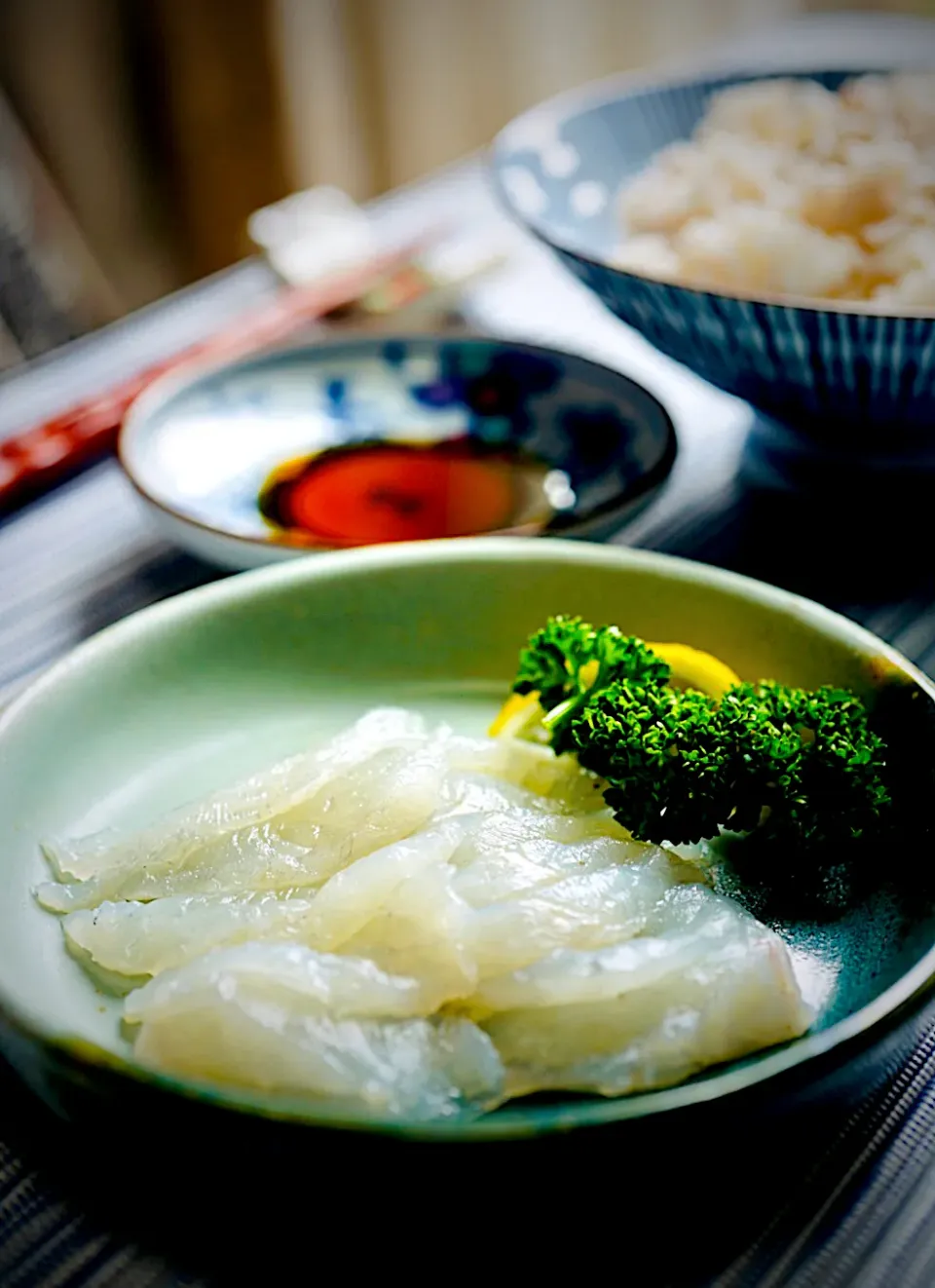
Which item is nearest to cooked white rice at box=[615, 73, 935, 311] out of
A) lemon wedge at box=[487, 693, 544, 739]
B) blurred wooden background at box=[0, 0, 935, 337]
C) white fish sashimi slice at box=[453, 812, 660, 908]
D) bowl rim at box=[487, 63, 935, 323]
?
bowl rim at box=[487, 63, 935, 323]

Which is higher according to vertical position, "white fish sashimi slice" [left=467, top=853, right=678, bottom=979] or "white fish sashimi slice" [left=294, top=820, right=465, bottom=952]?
"white fish sashimi slice" [left=294, top=820, right=465, bottom=952]

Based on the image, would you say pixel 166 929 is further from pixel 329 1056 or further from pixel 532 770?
pixel 532 770

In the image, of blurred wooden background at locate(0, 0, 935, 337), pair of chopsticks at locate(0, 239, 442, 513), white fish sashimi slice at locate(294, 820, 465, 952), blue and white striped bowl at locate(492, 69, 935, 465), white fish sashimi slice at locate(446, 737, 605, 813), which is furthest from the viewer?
blurred wooden background at locate(0, 0, 935, 337)

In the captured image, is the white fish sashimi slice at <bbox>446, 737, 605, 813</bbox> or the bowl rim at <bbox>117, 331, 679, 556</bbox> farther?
the bowl rim at <bbox>117, 331, 679, 556</bbox>

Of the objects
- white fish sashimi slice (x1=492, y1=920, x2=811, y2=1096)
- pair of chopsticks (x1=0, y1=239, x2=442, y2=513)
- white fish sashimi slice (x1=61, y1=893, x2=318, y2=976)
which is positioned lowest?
white fish sashimi slice (x1=492, y1=920, x2=811, y2=1096)

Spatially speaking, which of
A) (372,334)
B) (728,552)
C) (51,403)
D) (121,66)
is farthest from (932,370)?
(121,66)

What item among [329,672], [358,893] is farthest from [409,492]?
[358,893]

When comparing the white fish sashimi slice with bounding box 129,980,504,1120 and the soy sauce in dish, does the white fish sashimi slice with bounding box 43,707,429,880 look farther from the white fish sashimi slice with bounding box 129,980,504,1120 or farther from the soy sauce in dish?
the soy sauce in dish
